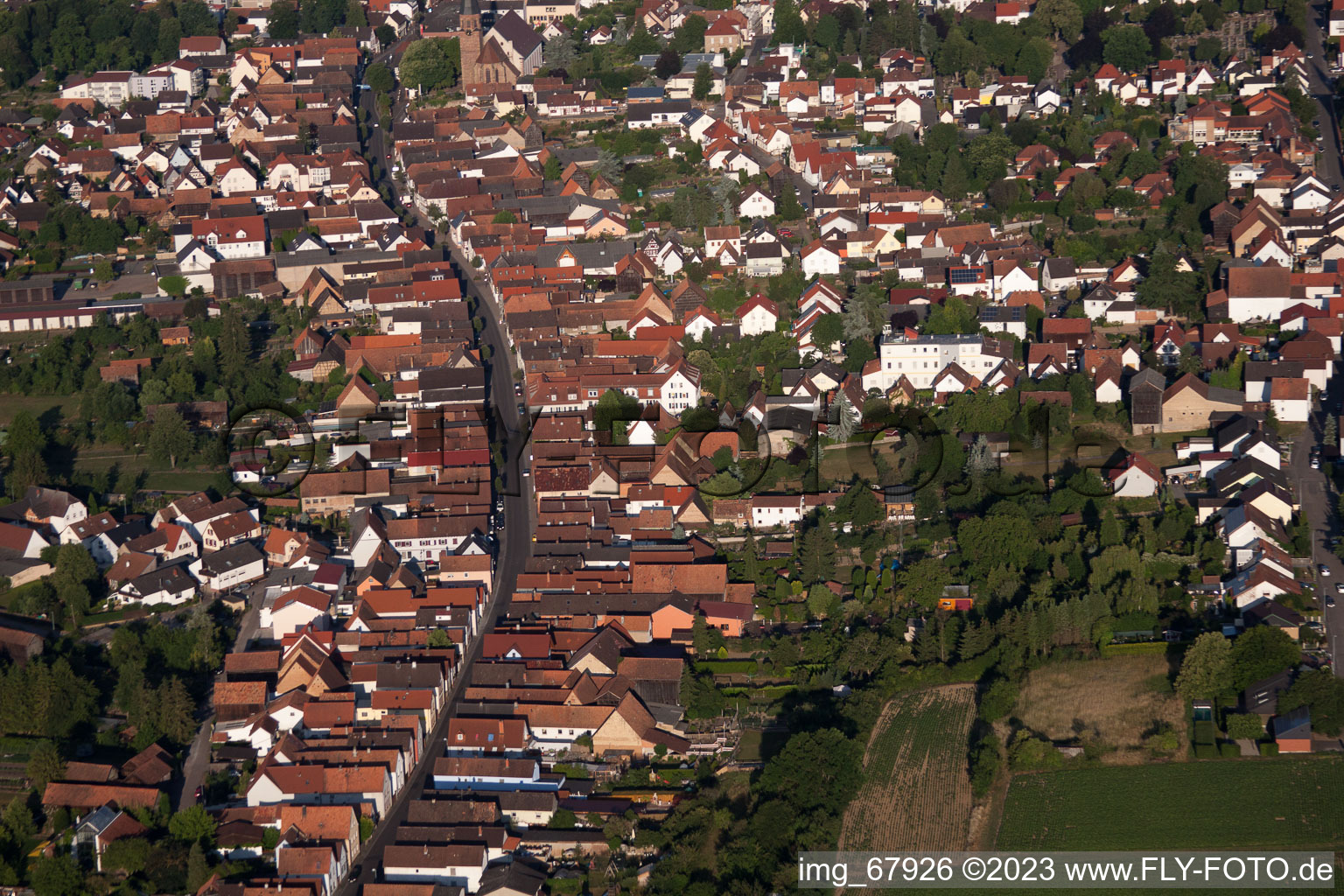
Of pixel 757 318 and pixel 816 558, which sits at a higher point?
pixel 757 318

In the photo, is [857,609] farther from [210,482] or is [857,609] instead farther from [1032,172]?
[1032,172]

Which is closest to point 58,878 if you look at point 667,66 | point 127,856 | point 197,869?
point 127,856

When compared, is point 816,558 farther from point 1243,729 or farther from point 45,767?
point 45,767

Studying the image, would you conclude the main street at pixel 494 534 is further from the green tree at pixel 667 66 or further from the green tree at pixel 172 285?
the green tree at pixel 667 66

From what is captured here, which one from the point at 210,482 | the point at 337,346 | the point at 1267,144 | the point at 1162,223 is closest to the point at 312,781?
the point at 210,482

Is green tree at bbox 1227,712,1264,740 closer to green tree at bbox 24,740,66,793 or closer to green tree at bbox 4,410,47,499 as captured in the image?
green tree at bbox 24,740,66,793

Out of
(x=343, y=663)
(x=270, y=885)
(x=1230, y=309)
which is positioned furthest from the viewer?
(x=1230, y=309)

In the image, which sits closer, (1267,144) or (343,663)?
(343,663)
